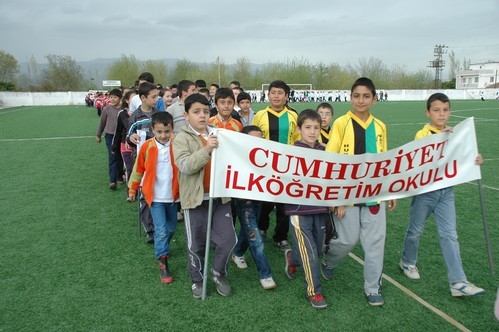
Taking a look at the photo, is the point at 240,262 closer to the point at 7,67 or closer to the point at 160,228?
the point at 160,228

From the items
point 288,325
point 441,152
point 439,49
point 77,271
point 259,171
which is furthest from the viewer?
point 439,49

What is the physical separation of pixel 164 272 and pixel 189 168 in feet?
4.20

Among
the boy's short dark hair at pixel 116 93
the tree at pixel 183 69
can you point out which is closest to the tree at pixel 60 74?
the tree at pixel 183 69

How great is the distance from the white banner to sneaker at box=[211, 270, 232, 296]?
0.84 metres

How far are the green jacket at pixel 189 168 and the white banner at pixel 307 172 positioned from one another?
0.69ft

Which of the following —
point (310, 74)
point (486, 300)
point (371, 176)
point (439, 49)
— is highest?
point (439, 49)

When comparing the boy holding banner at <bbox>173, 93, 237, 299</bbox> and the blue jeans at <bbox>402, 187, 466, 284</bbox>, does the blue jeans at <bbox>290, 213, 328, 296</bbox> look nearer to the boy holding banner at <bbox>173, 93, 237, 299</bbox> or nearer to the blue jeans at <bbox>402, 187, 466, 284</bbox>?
the boy holding banner at <bbox>173, 93, 237, 299</bbox>

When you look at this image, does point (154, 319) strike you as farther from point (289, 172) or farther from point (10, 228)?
point (10, 228)

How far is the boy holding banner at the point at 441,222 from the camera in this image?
355 centimetres

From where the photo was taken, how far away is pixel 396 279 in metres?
Answer: 3.97

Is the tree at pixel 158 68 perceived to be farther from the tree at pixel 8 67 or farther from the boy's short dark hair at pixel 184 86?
the boy's short dark hair at pixel 184 86

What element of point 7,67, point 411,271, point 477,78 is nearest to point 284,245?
point 411,271

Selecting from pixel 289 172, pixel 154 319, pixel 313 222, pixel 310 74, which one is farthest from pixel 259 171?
pixel 310 74

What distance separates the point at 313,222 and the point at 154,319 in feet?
5.19
